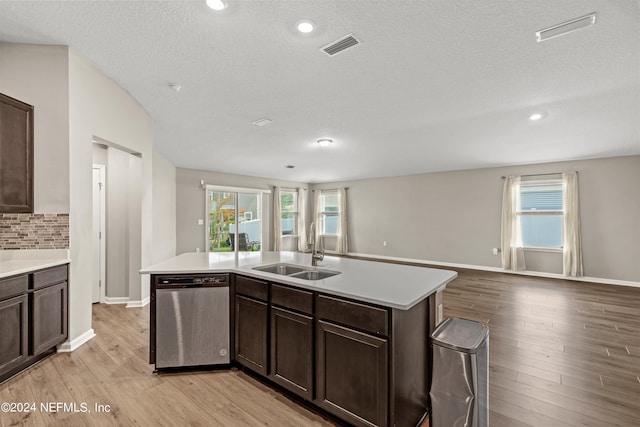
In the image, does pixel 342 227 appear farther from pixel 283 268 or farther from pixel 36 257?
pixel 36 257

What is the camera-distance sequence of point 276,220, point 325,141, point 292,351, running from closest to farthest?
point 292,351, point 325,141, point 276,220

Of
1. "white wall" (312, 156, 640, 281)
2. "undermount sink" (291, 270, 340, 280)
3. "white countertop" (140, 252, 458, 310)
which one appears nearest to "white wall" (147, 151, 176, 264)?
"white countertop" (140, 252, 458, 310)

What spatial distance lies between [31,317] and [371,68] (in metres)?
3.84

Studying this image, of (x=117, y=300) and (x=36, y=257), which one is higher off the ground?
(x=36, y=257)

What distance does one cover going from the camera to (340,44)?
2.48 metres

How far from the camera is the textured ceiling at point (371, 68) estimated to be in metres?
2.14

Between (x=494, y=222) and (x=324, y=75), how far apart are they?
5.57 meters

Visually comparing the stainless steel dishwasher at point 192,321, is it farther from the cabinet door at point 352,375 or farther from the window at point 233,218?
the window at point 233,218

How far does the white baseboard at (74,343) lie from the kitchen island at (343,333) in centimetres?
115

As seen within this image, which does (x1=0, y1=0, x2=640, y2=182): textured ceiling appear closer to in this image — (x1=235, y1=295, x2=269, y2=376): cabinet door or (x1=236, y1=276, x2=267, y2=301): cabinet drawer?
(x1=236, y1=276, x2=267, y2=301): cabinet drawer

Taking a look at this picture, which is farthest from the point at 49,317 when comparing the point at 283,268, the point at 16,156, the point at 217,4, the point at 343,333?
the point at 217,4

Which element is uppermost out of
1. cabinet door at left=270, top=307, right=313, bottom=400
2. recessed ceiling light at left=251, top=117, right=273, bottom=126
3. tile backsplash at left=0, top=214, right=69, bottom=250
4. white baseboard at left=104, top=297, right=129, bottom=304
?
recessed ceiling light at left=251, top=117, right=273, bottom=126

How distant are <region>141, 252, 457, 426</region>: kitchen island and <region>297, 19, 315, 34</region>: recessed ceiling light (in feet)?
6.55

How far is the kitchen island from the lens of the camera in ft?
5.10
